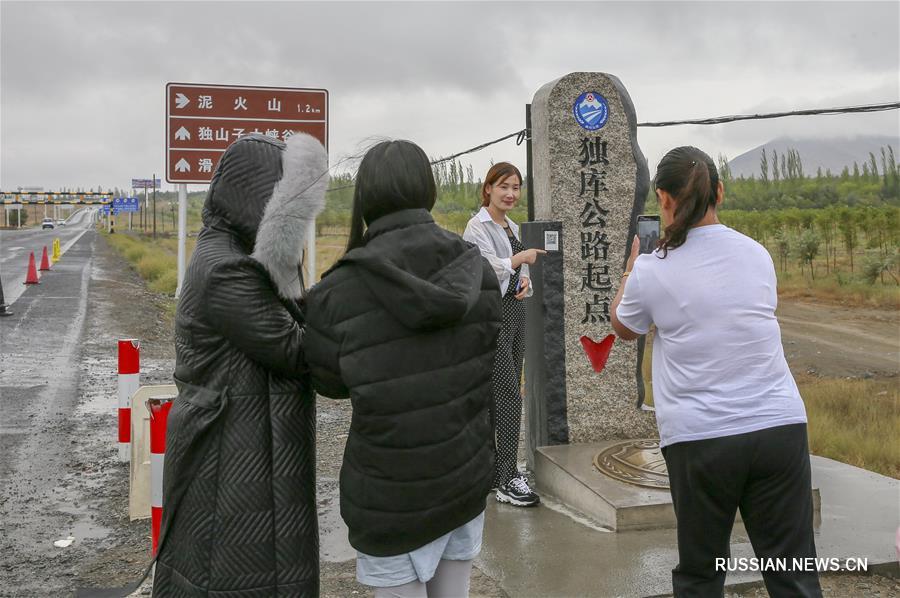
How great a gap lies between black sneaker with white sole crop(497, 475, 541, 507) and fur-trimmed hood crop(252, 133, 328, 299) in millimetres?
2712

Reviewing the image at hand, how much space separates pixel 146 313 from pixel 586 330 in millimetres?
11933

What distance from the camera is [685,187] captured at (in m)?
2.57

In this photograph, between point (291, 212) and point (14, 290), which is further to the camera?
point (14, 290)

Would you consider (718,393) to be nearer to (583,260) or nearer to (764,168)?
(583,260)

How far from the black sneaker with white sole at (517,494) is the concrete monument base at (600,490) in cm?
19

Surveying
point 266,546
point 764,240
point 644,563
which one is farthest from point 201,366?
point 764,240

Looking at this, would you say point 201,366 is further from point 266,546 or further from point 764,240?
point 764,240

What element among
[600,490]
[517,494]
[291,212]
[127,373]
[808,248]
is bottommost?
[517,494]

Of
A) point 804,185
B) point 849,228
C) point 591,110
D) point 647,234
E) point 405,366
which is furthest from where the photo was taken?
point 804,185

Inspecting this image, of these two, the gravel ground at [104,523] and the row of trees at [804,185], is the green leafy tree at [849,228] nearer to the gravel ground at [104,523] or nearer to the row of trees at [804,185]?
the row of trees at [804,185]

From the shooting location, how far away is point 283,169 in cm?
222

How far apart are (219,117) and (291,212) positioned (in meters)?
11.8

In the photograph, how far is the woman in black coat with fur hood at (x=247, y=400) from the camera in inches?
83.1

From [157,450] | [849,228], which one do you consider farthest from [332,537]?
[849,228]
